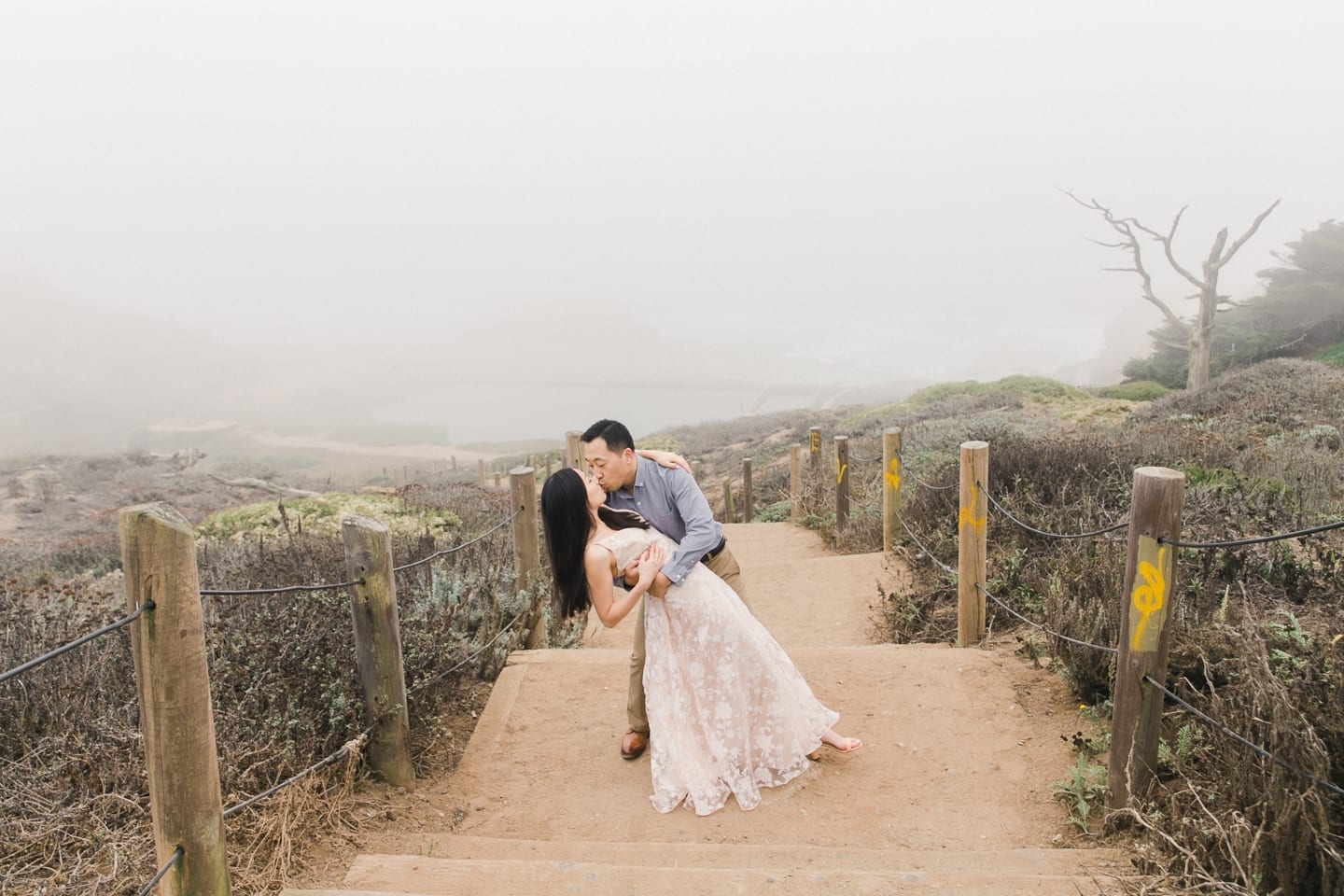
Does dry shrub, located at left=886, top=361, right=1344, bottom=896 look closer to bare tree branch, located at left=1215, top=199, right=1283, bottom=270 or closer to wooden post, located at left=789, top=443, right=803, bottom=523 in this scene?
wooden post, located at left=789, top=443, right=803, bottom=523

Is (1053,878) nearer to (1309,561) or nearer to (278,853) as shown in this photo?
(278,853)

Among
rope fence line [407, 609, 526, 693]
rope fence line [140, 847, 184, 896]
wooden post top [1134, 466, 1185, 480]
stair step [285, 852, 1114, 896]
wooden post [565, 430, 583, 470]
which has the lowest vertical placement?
stair step [285, 852, 1114, 896]

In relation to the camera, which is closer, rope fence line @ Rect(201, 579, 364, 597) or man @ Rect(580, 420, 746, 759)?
rope fence line @ Rect(201, 579, 364, 597)

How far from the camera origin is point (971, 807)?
3652mm

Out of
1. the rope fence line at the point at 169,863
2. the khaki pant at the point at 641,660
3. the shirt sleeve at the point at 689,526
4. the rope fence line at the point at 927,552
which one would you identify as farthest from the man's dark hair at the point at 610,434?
the rope fence line at the point at 927,552

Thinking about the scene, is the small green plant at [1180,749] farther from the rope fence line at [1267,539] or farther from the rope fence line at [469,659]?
the rope fence line at [469,659]

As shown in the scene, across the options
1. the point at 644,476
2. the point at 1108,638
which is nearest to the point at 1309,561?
the point at 1108,638

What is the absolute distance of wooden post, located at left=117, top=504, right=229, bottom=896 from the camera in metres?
2.26

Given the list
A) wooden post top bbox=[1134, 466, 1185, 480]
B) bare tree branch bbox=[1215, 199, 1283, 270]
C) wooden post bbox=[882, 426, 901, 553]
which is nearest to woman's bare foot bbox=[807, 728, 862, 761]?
wooden post top bbox=[1134, 466, 1185, 480]

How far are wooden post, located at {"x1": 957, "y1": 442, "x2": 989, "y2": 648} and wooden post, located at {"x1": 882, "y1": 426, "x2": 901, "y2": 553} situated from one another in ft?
8.43

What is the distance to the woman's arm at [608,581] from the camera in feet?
11.5

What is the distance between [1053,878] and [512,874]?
1.77m

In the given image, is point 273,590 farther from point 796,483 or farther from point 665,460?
point 796,483

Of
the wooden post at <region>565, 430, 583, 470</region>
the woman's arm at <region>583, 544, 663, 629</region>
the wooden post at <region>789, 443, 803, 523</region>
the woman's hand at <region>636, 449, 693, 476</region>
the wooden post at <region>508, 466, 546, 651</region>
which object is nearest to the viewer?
the woman's arm at <region>583, 544, 663, 629</region>
